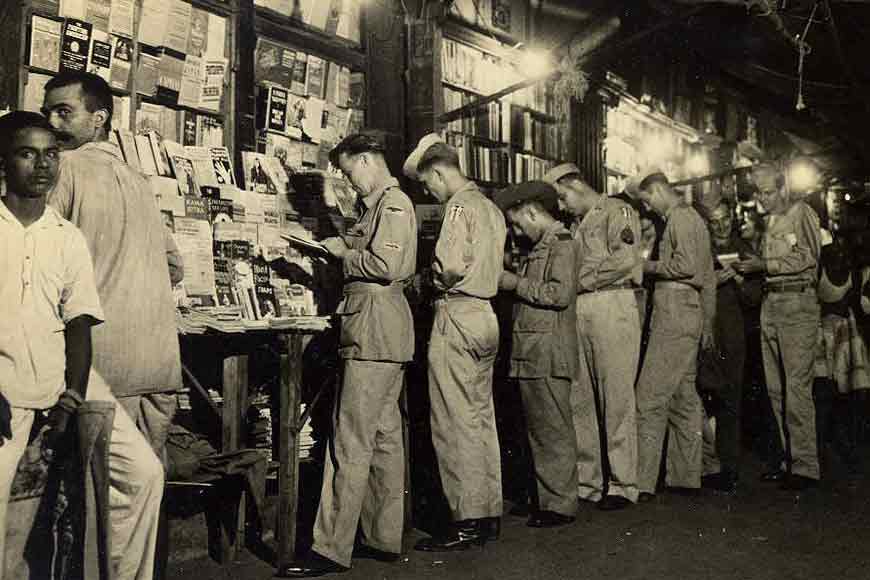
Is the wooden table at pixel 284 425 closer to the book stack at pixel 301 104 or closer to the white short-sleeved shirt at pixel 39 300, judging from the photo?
the white short-sleeved shirt at pixel 39 300

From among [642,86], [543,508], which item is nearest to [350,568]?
[543,508]

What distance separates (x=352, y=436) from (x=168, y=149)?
2011 mm

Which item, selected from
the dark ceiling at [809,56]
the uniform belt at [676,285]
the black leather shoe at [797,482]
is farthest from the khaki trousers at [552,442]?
the dark ceiling at [809,56]

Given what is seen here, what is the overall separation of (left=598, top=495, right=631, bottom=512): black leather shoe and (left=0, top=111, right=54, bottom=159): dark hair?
12.9 feet

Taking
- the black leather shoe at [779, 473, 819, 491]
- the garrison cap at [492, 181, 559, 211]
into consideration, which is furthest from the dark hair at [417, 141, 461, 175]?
the black leather shoe at [779, 473, 819, 491]

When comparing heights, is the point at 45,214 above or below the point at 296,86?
below

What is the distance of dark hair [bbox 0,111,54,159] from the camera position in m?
2.98

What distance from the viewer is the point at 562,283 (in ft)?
17.6

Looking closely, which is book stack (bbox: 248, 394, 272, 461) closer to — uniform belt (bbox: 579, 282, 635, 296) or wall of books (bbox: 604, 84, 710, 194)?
uniform belt (bbox: 579, 282, 635, 296)

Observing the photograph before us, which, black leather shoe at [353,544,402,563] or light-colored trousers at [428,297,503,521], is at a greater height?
light-colored trousers at [428,297,503,521]

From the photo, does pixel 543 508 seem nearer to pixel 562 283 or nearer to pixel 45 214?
pixel 562 283

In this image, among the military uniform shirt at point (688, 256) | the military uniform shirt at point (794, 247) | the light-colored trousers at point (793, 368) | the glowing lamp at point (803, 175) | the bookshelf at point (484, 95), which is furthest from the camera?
the glowing lamp at point (803, 175)

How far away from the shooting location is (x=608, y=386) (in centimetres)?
588

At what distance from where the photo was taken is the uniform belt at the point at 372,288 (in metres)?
4.59
